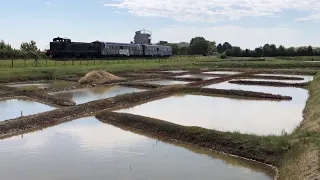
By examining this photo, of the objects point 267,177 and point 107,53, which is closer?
point 267,177

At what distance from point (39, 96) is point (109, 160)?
11.2m

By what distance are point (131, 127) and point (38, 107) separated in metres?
5.79

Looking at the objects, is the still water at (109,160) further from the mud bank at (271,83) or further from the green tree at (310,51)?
the green tree at (310,51)

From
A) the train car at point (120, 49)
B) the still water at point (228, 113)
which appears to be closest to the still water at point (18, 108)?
the still water at point (228, 113)

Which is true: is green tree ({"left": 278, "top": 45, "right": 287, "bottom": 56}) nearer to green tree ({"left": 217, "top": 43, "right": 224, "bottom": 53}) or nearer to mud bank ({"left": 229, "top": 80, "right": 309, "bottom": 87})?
green tree ({"left": 217, "top": 43, "right": 224, "bottom": 53})

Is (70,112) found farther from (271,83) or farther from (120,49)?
(120,49)

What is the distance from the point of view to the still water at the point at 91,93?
19500mm

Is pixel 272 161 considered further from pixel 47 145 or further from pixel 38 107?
pixel 38 107

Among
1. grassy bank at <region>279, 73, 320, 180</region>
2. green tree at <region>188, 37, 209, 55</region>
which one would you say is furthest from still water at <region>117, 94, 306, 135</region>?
green tree at <region>188, 37, 209, 55</region>

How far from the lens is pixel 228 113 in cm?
1570

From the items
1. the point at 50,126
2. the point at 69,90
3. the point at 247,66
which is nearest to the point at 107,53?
the point at 247,66

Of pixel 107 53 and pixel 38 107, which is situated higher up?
pixel 107 53

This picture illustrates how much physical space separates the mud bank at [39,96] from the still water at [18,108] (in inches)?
18.4

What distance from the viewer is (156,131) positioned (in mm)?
12492
